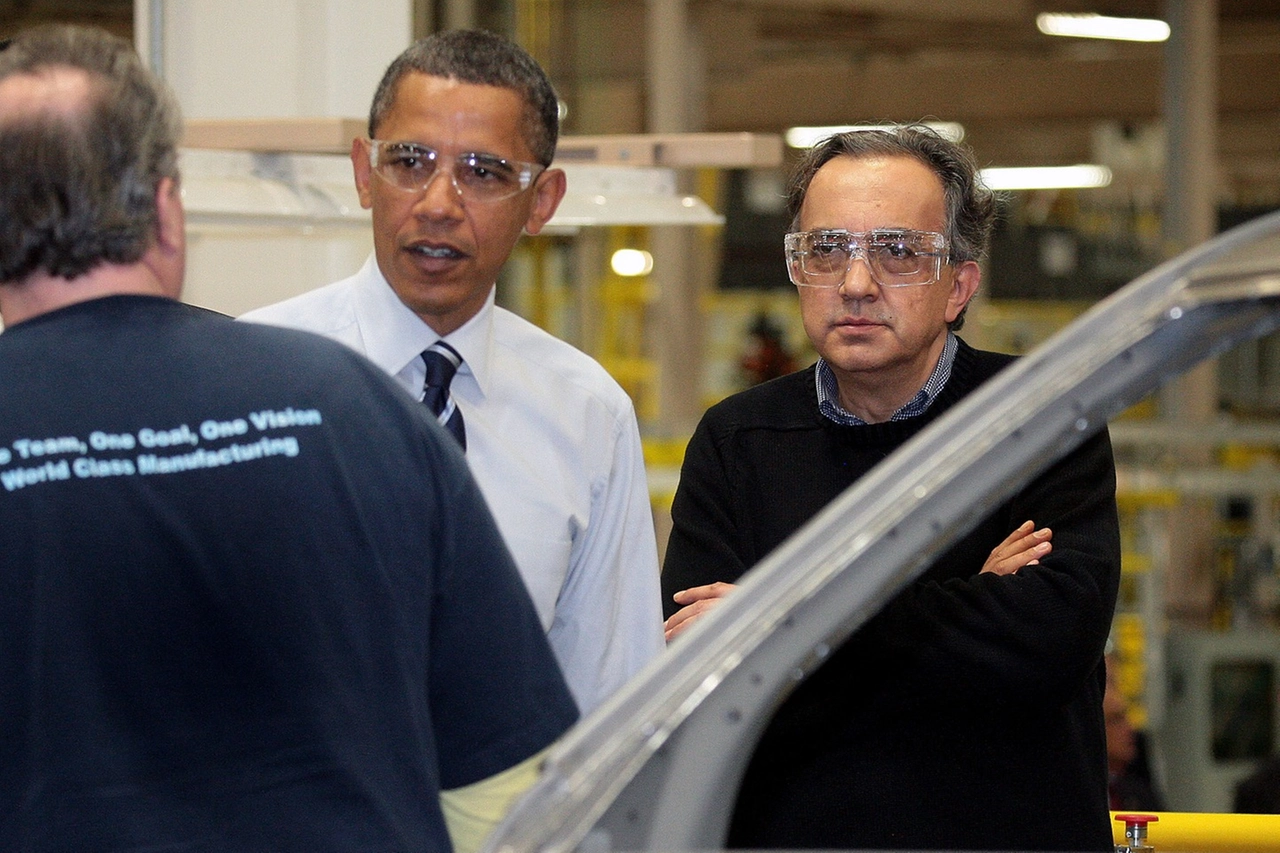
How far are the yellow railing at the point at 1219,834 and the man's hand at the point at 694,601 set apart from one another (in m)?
0.70

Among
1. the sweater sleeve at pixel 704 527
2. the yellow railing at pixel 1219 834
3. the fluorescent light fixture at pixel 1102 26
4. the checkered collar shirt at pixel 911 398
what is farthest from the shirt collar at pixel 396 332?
the fluorescent light fixture at pixel 1102 26

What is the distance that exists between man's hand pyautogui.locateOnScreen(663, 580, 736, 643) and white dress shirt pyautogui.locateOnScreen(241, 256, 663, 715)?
0.05 m

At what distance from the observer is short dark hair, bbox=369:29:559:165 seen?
7.48 feet

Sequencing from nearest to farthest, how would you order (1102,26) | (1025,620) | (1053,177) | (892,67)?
(1025,620) < (1102,26) < (892,67) < (1053,177)

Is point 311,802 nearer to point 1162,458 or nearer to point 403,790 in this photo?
point 403,790

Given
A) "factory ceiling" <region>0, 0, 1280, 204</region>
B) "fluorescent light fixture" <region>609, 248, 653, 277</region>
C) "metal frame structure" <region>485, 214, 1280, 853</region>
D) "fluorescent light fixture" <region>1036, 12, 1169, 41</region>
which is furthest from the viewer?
"factory ceiling" <region>0, 0, 1280, 204</region>

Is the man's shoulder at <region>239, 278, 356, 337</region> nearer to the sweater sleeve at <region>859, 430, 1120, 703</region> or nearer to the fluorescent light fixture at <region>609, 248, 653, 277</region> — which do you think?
the sweater sleeve at <region>859, 430, 1120, 703</region>

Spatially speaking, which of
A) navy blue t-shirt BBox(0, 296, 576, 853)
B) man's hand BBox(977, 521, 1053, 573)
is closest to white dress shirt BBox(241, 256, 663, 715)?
man's hand BBox(977, 521, 1053, 573)

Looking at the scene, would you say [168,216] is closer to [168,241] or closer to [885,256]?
[168,241]

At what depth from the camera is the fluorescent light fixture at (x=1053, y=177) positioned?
1178 cm

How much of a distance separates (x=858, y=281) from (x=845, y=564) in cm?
102

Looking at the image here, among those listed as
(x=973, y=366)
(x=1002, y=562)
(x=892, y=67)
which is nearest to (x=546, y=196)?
(x=973, y=366)

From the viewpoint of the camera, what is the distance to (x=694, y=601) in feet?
7.70

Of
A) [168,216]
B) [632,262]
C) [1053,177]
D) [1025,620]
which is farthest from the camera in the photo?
[1053,177]
